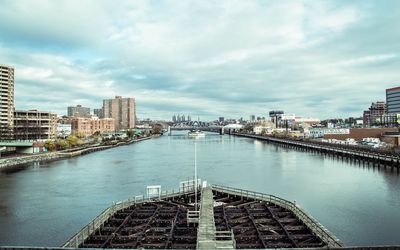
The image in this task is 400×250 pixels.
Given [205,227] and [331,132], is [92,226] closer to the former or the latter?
[205,227]

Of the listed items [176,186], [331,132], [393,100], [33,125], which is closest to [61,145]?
[33,125]

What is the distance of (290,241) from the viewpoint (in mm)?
12430

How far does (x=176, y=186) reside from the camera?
99.5 feet

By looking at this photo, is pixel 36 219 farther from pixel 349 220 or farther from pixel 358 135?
pixel 358 135

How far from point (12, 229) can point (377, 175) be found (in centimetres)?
3299

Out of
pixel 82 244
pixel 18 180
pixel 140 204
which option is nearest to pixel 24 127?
pixel 18 180

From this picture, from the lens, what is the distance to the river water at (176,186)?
58.7 ft

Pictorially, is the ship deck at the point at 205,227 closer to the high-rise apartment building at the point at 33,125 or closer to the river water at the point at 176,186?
the river water at the point at 176,186

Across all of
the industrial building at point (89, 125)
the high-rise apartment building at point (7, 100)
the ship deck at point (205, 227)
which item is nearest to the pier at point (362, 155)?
the ship deck at point (205, 227)

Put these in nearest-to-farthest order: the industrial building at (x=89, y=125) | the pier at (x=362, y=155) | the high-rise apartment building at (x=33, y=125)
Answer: the pier at (x=362, y=155) < the high-rise apartment building at (x=33, y=125) < the industrial building at (x=89, y=125)

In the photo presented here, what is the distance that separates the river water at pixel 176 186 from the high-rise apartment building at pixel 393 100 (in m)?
82.8

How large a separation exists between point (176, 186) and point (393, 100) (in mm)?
111632

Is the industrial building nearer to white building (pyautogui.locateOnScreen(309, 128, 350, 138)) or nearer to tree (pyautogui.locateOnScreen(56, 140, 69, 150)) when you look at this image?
tree (pyautogui.locateOnScreen(56, 140, 69, 150))

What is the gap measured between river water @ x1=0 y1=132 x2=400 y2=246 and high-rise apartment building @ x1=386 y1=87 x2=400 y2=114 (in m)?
82.8
